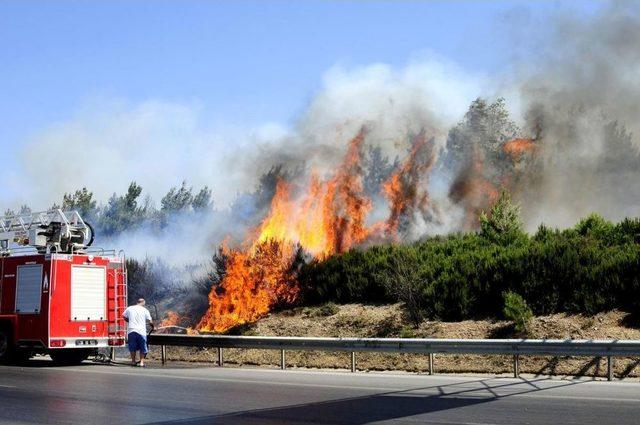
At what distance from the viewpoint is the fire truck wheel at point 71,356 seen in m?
20.8

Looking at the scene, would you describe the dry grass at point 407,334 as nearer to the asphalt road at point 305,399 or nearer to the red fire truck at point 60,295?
the asphalt road at point 305,399

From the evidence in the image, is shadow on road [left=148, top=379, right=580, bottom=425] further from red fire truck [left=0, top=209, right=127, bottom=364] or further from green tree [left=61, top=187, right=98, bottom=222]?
green tree [left=61, top=187, right=98, bottom=222]

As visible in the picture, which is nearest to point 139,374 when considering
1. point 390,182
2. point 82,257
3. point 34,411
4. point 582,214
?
point 82,257

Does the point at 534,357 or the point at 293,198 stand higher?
the point at 293,198

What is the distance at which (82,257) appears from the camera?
19969mm

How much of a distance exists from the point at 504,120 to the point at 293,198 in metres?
18.7

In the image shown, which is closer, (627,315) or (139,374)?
(139,374)

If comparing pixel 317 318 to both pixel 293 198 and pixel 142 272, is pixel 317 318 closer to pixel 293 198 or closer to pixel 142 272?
pixel 293 198

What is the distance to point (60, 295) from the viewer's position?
63.8 feet

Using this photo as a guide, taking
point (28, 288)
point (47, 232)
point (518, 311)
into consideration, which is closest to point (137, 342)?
point (28, 288)

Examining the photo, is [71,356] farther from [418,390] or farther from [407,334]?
[418,390]

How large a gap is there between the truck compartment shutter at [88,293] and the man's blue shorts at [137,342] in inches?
43.4

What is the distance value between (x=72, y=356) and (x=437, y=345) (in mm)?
10000

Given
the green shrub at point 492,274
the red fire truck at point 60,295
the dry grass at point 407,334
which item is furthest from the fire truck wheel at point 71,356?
the green shrub at point 492,274
